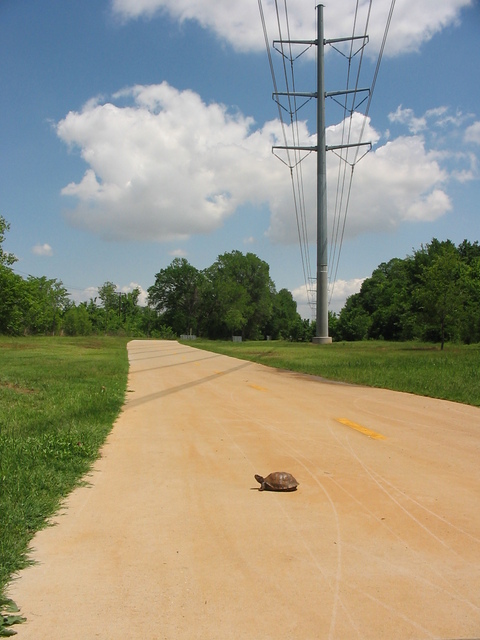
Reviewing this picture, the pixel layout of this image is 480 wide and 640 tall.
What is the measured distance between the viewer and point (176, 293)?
450 ft

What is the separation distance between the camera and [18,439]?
889 cm

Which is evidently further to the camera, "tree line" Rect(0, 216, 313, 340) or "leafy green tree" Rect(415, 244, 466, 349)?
"tree line" Rect(0, 216, 313, 340)

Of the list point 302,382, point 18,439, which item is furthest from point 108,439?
point 302,382

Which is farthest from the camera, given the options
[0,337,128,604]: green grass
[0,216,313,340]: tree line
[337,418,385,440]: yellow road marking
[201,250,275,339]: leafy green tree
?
[201,250,275,339]: leafy green tree

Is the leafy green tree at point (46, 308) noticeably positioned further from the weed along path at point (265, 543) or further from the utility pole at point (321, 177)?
the weed along path at point (265, 543)

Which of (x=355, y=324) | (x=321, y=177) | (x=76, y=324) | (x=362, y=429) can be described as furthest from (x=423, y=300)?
(x=76, y=324)

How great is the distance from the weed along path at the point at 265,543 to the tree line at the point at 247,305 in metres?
38.5

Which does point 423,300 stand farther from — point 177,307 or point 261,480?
point 177,307

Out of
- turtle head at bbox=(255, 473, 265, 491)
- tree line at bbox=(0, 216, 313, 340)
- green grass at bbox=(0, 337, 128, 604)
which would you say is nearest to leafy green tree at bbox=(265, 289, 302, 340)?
tree line at bbox=(0, 216, 313, 340)

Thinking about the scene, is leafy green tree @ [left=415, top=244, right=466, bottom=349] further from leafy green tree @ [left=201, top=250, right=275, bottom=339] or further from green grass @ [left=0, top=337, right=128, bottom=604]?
leafy green tree @ [left=201, top=250, right=275, bottom=339]

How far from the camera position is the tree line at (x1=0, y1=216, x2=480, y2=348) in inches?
1856

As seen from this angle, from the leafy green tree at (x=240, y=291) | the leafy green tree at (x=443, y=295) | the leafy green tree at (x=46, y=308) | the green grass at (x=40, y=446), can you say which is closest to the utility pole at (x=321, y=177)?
the leafy green tree at (x=443, y=295)

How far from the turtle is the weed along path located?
0.47 feet

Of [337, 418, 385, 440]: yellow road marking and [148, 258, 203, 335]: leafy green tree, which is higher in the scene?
[148, 258, 203, 335]: leafy green tree
